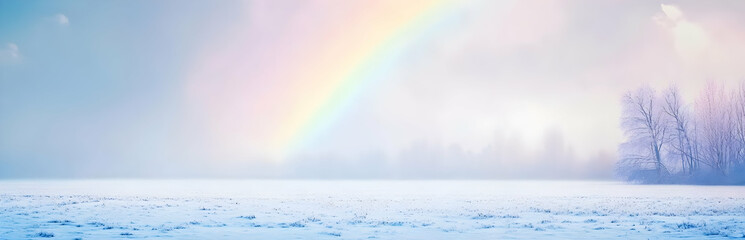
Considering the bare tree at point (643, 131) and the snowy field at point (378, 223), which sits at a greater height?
the bare tree at point (643, 131)

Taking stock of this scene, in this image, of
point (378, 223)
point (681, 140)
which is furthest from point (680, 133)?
point (378, 223)

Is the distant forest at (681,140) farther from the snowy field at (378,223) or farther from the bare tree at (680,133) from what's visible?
the snowy field at (378,223)

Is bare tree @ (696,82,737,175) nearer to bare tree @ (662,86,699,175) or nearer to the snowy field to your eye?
bare tree @ (662,86,699,175)

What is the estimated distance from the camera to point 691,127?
262 feet

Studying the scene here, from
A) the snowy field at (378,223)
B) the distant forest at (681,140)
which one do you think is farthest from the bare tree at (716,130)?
the snowy field at (378,223)

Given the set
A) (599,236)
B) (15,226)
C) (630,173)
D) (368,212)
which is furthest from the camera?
(630,173)

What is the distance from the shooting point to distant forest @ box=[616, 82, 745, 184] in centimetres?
7644

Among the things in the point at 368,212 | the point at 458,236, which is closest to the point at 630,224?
the point at 458,236

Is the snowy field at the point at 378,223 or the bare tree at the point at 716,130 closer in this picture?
the snowy field at the point at 378,223

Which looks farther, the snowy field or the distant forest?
the distant forest

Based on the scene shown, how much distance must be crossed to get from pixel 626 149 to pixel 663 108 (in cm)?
808

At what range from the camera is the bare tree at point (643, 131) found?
77.8 meters

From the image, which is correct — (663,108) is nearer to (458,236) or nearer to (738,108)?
(738,108)

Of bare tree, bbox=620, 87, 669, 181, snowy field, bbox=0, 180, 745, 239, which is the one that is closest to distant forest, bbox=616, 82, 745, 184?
bare tree, bbox=620, 87, 669, 181
